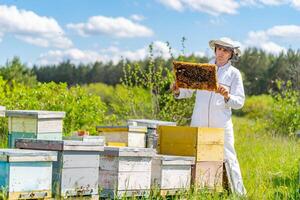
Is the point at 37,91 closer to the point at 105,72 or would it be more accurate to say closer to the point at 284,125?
the point at 284,125

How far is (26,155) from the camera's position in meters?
5.39

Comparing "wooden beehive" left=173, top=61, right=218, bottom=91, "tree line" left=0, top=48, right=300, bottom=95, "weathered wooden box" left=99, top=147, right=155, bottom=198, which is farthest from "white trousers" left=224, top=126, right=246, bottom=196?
"tree line" left=0, top=48, right=300, bottom=95

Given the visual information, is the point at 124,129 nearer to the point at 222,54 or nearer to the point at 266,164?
the point at 222,54

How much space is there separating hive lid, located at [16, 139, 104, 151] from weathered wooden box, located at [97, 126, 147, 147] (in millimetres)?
1428

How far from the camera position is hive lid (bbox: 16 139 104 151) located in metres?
5.62

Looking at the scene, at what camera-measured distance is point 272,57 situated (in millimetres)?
52719

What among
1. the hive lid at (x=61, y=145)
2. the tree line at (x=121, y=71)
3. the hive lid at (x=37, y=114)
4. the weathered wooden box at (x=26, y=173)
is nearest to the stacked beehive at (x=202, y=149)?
the hive lid at (x=61, y=145)

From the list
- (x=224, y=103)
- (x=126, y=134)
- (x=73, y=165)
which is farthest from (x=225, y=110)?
(x=73, y=165)

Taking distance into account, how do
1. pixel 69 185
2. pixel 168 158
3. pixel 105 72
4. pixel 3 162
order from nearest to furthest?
pixel 3 162
pixel 69 185
pixel 168 158
pixel 105 72

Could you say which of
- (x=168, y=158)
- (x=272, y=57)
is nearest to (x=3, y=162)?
(x=168, y=158)

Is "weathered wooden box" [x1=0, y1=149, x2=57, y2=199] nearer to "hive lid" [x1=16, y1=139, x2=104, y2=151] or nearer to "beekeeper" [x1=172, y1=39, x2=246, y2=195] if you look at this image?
"hive lid" [x1=16, y1=139, x2=104, y2=151]

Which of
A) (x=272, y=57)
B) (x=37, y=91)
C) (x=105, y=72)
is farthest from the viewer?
(x=105, y=72)

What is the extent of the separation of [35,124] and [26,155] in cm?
164

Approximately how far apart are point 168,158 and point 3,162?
178 cm
